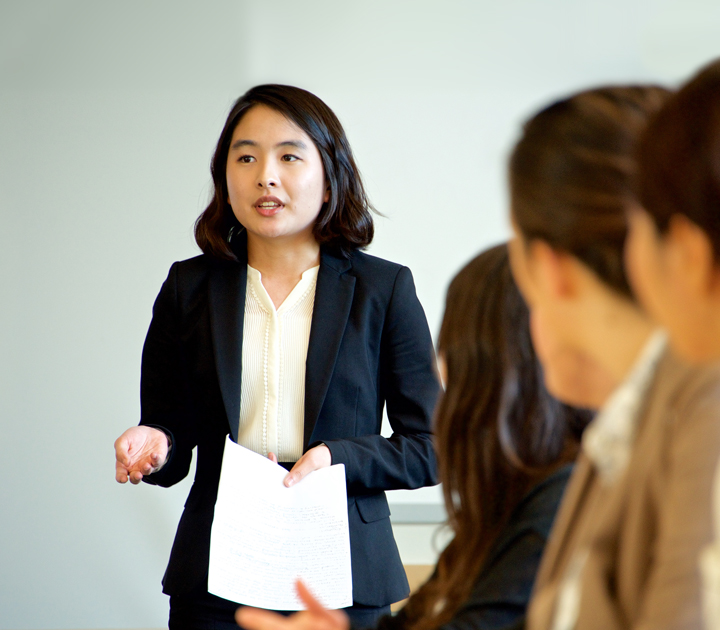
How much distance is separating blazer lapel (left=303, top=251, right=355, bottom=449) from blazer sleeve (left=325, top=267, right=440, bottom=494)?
0.10 meters

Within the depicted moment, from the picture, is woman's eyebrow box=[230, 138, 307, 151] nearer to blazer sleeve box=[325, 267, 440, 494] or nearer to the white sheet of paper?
blazer sleeve box=[325, 267, 440, 494]

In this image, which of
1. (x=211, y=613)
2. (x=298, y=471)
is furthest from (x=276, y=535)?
(x=211, y=613)

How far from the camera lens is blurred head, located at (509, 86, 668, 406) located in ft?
1.94

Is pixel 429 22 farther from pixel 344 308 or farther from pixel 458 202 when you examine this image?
pixel 344 308

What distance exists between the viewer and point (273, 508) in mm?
1412

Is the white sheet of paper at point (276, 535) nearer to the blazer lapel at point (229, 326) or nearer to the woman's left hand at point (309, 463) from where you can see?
the woman's left hand at point (309, 463)

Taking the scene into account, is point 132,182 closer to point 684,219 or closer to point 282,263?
point 282,263

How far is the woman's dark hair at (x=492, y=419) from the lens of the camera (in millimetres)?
975

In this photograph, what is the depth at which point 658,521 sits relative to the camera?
20.5 inches

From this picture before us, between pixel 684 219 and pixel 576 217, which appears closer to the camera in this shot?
pixel 684 219

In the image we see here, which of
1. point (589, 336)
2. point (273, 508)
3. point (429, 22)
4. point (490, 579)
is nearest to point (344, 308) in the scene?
point (273, 508)

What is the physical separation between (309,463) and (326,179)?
0.62 m

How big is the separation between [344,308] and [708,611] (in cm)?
122

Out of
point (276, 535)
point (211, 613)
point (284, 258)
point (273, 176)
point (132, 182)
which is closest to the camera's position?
point (276, 535)
